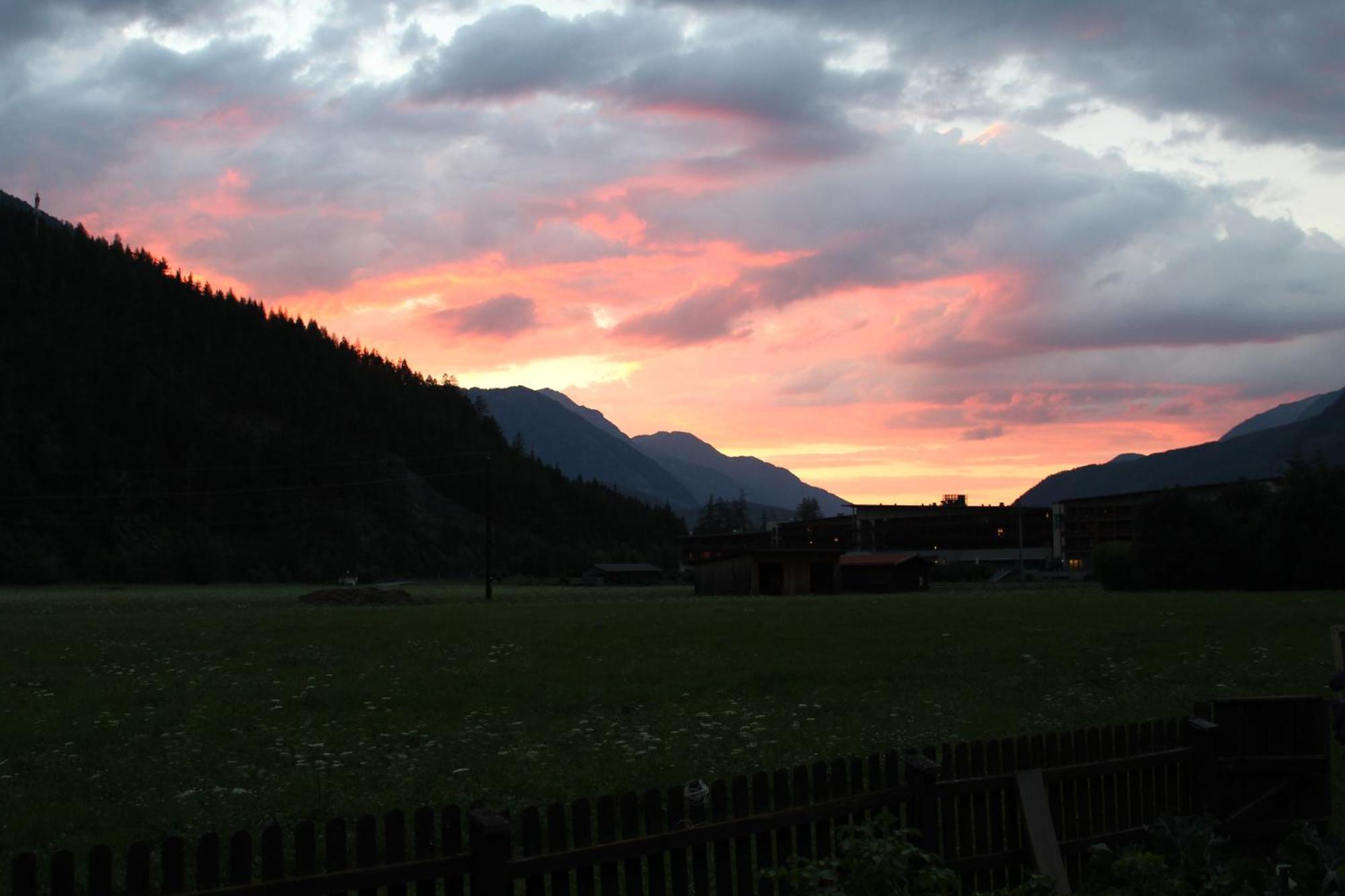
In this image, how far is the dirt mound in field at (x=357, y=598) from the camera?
226ft

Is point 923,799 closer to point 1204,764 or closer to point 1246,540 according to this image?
point 1204,764

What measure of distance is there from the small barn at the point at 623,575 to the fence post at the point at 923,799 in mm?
150652

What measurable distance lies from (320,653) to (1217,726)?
2529 cm

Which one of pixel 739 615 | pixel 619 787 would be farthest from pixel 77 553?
pixel 619 787

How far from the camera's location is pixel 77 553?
178 meters

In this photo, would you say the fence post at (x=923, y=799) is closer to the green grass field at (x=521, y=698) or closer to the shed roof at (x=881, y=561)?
the green grass field at (x=521, y=698)

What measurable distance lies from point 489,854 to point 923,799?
364 cm

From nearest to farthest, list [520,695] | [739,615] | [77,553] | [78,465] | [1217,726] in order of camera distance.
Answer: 1. [1217,726]
2. [520,695]
3. [739,615]
4. [77,553]
5. [78,465]

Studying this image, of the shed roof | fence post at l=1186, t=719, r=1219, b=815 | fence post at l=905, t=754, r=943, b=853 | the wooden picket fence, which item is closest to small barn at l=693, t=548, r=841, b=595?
the shed roof

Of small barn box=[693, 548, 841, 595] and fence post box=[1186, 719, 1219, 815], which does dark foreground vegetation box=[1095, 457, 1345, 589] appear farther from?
fence post box=[1186, 719, 1219, 815]

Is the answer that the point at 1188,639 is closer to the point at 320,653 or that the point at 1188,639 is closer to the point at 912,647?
the point at 912,647

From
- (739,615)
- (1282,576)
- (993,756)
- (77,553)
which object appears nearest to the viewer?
(993,756)

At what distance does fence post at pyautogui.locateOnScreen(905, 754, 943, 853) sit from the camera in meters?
8.58

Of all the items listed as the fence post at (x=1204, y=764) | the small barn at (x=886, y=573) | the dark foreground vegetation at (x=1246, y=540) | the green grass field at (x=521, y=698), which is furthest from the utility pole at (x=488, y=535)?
the fence post at (x=1204, y=764)
